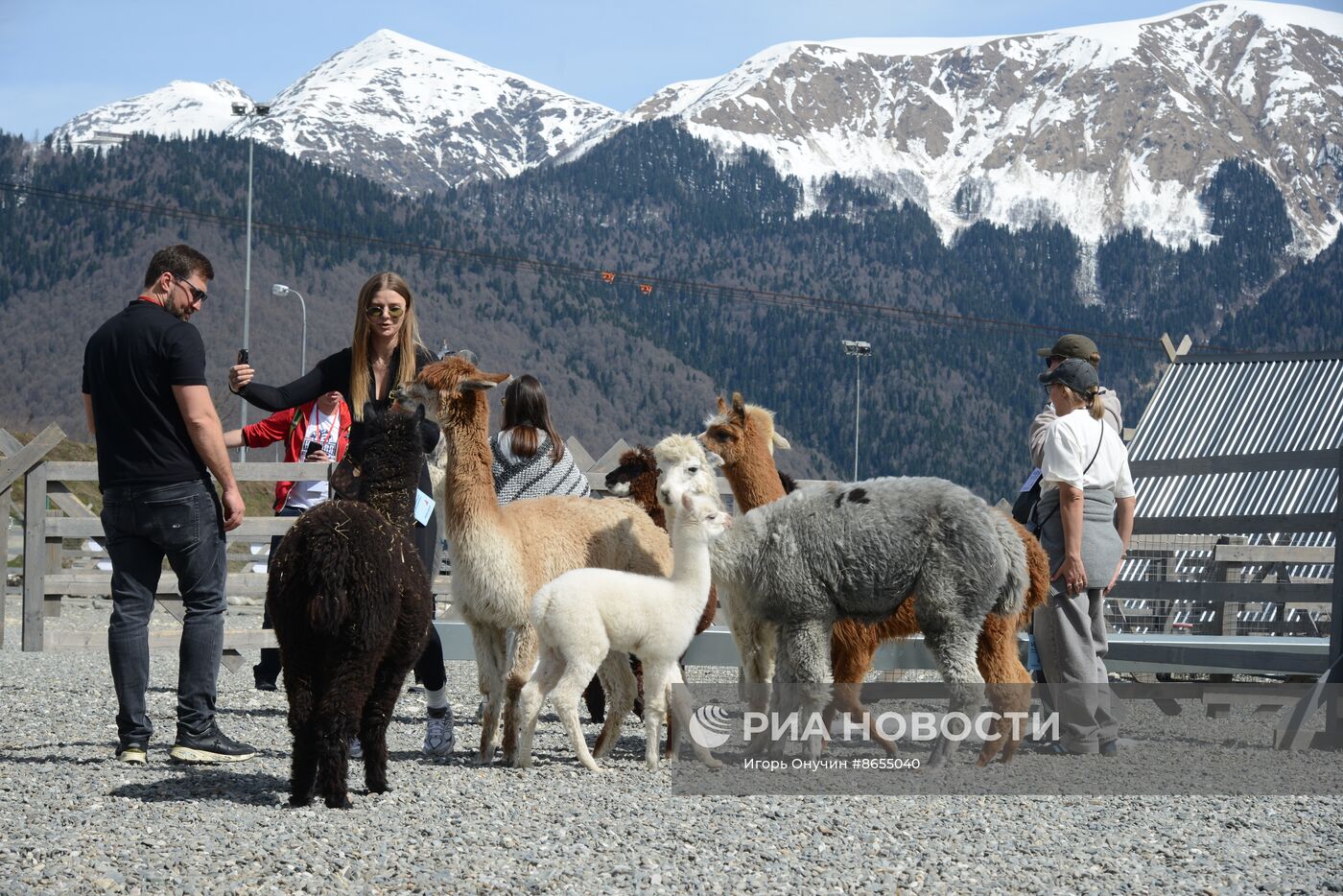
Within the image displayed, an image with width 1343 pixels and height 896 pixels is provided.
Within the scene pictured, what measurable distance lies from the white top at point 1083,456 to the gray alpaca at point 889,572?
23.9 inches

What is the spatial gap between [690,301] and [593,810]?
153937 mm

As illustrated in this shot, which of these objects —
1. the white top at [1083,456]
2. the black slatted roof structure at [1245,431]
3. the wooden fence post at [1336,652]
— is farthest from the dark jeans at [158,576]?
the black slatted roof structure at [1245,431]

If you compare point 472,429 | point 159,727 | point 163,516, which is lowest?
point 159,727

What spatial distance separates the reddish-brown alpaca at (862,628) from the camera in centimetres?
639

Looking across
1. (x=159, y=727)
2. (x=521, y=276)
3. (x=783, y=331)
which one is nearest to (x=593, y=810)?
(x=159, y=727)

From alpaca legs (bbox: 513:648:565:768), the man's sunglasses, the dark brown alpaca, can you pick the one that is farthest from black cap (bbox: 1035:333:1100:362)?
the man's sunglasses

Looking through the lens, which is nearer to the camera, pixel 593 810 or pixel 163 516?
pixel 593 810

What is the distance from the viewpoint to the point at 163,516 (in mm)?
5758

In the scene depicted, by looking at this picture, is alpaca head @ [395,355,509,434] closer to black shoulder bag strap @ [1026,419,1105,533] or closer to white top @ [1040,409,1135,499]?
white top @ [1040,409,1135,499]

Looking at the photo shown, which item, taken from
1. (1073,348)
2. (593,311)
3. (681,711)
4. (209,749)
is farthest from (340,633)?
(593,311)

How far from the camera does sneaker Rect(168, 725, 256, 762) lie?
5.96m

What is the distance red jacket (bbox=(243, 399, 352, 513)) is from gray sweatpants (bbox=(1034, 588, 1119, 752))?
3.42 metres

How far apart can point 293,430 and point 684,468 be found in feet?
6.10

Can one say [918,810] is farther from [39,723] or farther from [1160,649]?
Result: [39,723]
